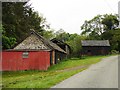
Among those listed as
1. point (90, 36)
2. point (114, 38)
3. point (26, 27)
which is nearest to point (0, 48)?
point (26, 27)

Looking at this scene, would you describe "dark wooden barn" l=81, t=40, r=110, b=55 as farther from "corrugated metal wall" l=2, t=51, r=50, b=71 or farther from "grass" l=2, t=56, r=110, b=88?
"grass" l=2, t=56, r=110, b=88

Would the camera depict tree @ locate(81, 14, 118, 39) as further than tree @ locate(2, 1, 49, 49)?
Yes

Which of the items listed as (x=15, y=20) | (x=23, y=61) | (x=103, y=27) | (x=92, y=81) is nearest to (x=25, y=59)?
(x=23, y=61)

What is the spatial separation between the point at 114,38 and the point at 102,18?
14483 millimetres

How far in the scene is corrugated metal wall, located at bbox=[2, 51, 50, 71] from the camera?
3772 cm

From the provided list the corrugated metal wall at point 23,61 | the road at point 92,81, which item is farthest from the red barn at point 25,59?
the road at point 92,81

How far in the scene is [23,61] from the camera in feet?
125

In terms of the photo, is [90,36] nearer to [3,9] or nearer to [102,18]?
[102,18]

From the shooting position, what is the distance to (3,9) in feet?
153

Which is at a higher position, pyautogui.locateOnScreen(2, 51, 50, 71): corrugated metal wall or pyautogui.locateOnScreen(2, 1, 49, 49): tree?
pyautogui.locateOnScreen(2, 1, 49, 49): tree

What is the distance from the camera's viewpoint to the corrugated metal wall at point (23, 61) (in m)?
37.7

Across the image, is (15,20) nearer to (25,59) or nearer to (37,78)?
(25,59)

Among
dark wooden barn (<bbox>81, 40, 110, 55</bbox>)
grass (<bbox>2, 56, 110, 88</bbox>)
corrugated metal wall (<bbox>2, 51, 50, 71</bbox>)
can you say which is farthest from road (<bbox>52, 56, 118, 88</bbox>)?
dark wooden barn (<bbox>81, 40, 110, 55</bbox>)

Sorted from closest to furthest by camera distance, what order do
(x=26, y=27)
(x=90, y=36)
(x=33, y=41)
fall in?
(x=33, y=41)
(x=26, y=27)
(x=90, y=36)
